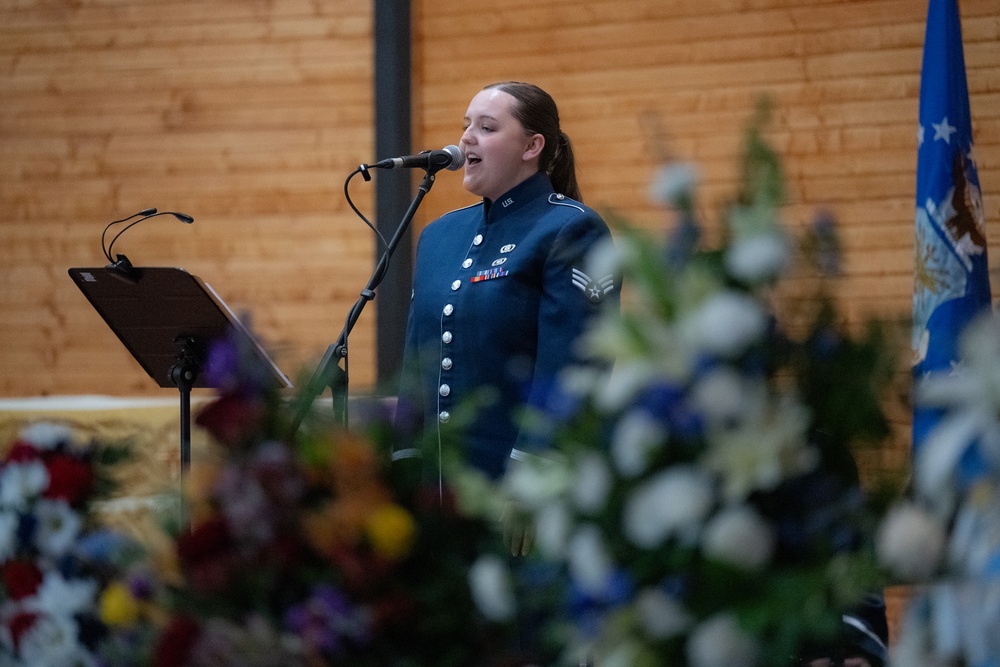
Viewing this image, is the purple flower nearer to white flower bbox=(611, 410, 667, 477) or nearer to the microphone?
white flower bbox=(611, 410, 667, 477)

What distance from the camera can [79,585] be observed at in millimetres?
986

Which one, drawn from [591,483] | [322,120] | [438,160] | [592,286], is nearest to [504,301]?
[592,286]

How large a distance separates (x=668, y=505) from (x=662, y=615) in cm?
6

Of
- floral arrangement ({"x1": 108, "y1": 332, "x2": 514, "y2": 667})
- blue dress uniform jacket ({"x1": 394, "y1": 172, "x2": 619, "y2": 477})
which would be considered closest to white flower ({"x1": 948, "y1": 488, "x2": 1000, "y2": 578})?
floral arrangement ({"x1": 108, "y1": 332, "x2": 514, "y2": 667})

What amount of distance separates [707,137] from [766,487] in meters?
3.45

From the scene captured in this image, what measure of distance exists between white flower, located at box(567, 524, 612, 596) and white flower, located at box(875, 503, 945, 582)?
0.15 meters

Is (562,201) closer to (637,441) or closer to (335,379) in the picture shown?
(335,379)

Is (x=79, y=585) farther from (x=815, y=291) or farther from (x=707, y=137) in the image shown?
(x=707, y=137)

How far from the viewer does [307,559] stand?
2.78 ft

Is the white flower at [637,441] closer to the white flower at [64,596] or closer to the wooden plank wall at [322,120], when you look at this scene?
the white flower at [64,596]

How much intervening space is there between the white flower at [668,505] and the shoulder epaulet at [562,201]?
1.51m

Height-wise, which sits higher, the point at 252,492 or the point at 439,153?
the point at 439,153

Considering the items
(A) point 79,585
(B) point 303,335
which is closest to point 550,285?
(A) point 79,585

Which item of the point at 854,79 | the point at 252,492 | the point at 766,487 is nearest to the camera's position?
the point at 766,487
